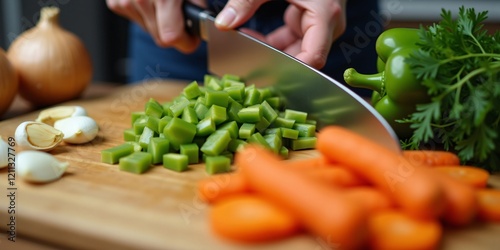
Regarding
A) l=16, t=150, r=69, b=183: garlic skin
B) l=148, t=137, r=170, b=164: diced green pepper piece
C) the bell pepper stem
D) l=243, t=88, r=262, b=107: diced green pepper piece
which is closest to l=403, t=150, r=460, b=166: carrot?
the bell pepper stem

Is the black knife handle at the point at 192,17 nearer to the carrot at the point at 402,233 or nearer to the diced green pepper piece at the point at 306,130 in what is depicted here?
the diced green pepper piece at the point at 306,130

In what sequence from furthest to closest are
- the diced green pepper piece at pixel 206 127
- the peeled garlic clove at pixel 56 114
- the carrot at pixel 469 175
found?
1. the peeled garlic clove at pixel 56 114
2. the diced green pepper piece at pixel 206 127
3. the carrot at pixel 469 175

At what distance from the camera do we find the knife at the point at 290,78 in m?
1.33

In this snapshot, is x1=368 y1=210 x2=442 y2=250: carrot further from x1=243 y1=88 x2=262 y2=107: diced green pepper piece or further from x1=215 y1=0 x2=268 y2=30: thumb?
x1=215 y1=0 x2=268 y2=30: thumb

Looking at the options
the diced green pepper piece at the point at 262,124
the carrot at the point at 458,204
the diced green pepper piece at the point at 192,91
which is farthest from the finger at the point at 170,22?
the carrot at the point at 458,204

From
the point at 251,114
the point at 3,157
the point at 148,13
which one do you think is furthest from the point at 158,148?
the point at 148,13

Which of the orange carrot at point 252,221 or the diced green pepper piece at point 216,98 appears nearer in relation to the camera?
the orange carrot at point 252,221

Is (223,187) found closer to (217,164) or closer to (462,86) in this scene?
(217,164)

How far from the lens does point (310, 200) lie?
92cm

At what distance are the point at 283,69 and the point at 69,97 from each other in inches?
36.2

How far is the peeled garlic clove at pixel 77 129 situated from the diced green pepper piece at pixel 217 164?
1.40 feet

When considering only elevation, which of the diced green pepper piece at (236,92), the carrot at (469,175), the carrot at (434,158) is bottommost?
the diced green pepper piece at (236,92)

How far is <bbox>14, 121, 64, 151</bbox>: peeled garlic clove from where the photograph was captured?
1411mm

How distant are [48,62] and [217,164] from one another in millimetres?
952
